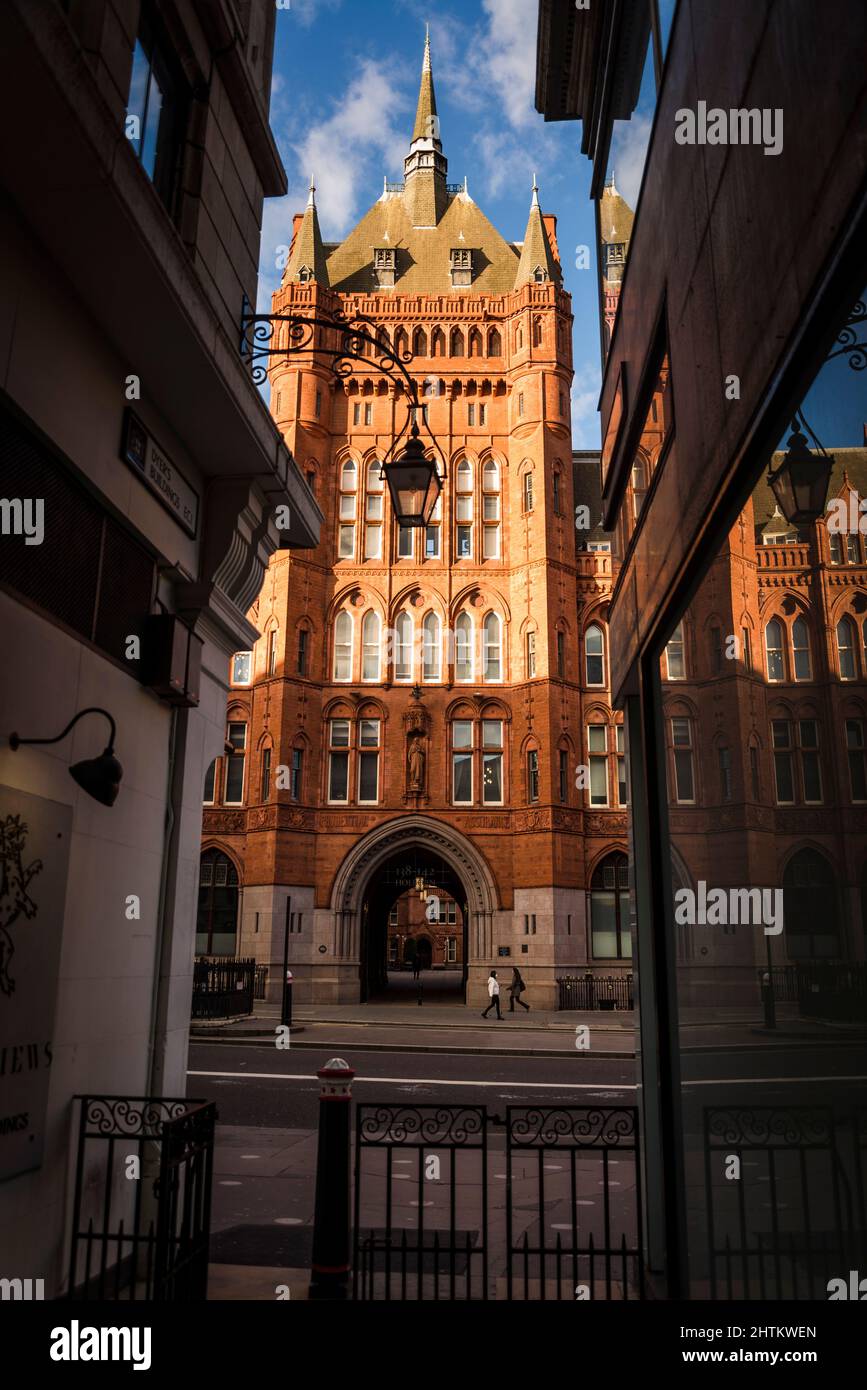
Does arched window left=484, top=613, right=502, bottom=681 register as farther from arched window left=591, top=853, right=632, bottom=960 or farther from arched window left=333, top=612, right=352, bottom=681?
arched window left=591, top=853, right=632, bottom=960

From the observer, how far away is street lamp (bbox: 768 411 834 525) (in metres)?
3.21

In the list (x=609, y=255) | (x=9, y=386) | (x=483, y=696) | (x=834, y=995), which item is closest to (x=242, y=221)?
(x=609, y=255)

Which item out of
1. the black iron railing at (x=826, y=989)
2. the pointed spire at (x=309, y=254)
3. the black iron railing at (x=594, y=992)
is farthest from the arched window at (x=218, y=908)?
the black iron railing at (x=826, y=989)

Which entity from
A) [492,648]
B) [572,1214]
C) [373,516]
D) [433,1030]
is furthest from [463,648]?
[572,1214]

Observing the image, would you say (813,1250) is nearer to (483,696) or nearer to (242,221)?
(242,221)

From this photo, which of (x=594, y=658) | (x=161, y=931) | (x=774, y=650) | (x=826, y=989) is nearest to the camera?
(x=826, y=989)

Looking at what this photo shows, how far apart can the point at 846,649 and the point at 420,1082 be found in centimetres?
1469

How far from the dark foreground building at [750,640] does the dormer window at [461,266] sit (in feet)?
122

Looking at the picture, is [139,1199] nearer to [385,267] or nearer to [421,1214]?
[421,1214]

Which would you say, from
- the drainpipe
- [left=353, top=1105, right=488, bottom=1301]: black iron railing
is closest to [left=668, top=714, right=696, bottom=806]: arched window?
[left=353, top=1105, right=488, bottom=1301]: black iron railing

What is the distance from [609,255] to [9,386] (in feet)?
22.0

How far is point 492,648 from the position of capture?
1486 inches

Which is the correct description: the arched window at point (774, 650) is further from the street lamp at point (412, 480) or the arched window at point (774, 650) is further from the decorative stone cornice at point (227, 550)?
the decorative stone cornice at point (227, 550)

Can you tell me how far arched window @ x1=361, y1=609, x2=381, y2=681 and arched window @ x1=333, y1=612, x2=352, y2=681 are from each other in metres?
0.53
